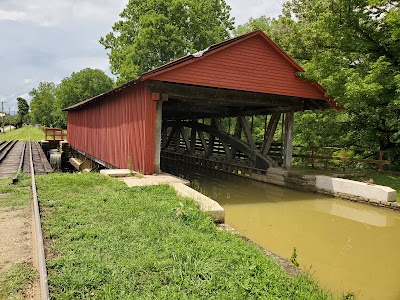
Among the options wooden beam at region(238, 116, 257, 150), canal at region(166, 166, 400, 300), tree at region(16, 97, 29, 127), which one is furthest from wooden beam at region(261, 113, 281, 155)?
tree at region(16, 97, 29, 127)

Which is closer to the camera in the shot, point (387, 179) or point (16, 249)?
point (16, 249)

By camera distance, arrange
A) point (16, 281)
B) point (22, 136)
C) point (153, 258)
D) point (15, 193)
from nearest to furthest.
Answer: point (16, 281), point (153, 258), point (15, 193), point (22, 136)

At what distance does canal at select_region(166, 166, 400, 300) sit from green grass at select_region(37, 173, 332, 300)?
1140 mm

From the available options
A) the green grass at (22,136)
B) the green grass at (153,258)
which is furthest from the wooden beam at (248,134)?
the green grass at (22,136)

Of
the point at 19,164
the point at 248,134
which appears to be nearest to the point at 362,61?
the point at 248,134

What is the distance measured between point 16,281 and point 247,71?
9085 mm

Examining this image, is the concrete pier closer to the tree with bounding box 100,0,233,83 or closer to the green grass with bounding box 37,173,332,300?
the green grass with bounding box 37,173,332,300

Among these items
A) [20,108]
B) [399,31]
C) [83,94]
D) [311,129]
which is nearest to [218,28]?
[311,129]

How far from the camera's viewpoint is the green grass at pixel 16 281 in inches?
118

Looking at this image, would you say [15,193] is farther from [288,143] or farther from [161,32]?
[161,32]

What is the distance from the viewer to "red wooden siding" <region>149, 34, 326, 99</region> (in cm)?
974

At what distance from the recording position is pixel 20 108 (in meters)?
105

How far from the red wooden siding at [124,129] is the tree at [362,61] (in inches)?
234

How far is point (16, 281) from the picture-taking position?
10.4ft
